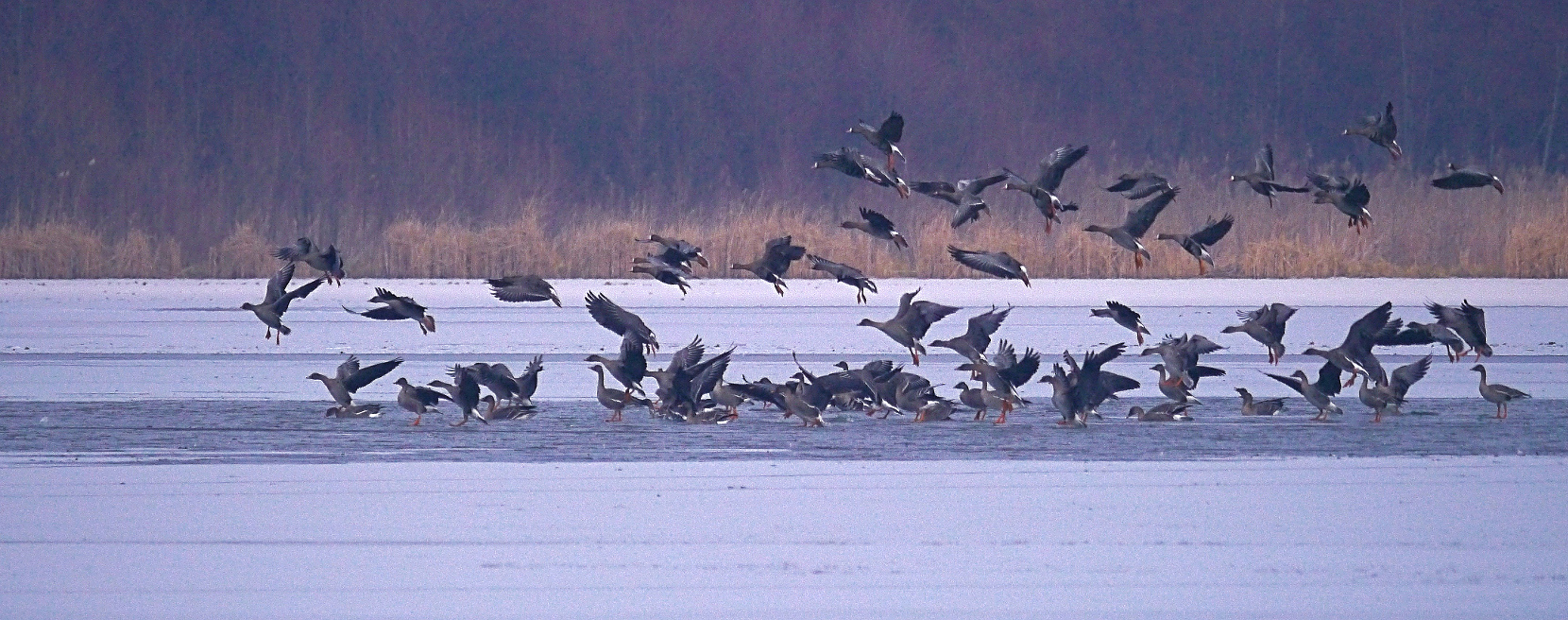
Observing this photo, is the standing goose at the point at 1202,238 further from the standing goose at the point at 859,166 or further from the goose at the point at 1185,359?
A: the standing goose at the point at 859,166

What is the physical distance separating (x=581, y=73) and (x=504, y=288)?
19.1m

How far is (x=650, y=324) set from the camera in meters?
14.5

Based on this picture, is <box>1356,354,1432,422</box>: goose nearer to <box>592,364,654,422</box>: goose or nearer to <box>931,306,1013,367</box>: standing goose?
<box>931,306,1013,367</box>: standing goose

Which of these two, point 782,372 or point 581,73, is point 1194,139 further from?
point 782,372

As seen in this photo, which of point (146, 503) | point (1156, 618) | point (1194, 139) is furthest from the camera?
point (1194, 139)

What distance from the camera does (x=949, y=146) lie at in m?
→ 28.5

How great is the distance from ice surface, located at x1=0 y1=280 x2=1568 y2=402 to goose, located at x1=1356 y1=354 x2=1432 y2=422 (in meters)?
0.98

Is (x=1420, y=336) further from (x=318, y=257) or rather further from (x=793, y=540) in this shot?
(x=318, y=257)

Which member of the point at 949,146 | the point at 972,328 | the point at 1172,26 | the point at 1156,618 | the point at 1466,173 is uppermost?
the point at 1172,26

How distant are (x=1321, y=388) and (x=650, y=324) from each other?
6.50 meters

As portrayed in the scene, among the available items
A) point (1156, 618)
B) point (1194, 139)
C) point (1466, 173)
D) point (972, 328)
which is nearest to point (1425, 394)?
point (1466, 173)

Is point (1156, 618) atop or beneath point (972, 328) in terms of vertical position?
beneath

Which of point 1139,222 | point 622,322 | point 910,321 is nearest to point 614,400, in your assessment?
point 622,322

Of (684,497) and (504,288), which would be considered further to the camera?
(504,288)
